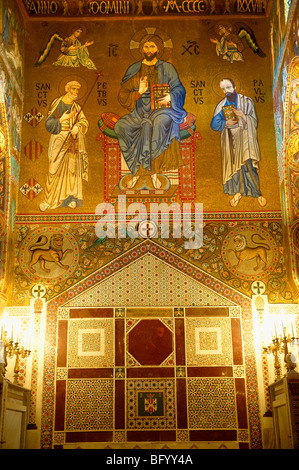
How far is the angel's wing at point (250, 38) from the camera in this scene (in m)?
11.7

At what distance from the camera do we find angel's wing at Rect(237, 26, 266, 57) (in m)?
11.7

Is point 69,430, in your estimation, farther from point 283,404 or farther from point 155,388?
point 283,404

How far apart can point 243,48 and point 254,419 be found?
7306 mm

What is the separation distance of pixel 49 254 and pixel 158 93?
156 inches

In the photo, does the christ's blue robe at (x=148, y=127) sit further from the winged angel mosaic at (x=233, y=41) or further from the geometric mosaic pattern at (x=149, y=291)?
the geometric mosaic pattern at (x=149, y=291)

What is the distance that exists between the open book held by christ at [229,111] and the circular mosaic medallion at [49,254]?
12.9 ft

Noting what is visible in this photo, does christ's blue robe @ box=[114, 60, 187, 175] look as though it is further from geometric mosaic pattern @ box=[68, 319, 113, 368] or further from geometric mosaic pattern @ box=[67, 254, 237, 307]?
geometric mosaic pattern @ box=[68, 319, 113, 368]

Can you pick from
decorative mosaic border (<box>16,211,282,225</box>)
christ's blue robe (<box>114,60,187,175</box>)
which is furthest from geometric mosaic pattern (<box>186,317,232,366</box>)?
christ's blue robe (<box>114,60,187,175</box>)

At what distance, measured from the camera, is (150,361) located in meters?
9.68

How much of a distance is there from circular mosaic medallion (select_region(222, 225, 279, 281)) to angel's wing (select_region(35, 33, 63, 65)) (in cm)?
528

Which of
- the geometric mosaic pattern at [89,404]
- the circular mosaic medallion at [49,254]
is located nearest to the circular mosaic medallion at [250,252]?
the circular mosaic medallion at [49,254]

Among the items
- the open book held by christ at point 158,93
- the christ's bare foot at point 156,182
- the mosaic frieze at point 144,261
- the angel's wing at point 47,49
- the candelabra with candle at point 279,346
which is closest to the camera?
the candelabra with candle at point 279,346

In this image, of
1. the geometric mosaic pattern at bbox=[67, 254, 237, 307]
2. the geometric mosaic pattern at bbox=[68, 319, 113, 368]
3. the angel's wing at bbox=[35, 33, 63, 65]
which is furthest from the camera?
the angel's wing at bbox=[35, 33, 63, 65]

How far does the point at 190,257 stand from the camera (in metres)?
10.4
